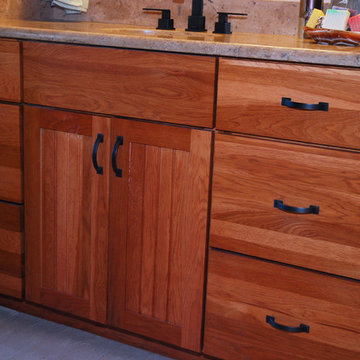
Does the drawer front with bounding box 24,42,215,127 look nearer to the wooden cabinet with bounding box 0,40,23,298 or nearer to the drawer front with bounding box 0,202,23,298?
the wooden cabinet with bounding box 0,40,23,298

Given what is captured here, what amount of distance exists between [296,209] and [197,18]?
0.84 meters

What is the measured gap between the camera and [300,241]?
1410 millimetres

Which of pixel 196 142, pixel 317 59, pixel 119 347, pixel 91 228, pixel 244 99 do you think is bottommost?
pixel 119 347

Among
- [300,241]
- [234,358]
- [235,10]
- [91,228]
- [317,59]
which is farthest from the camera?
[235,10]

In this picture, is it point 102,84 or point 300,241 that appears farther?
point 102,84

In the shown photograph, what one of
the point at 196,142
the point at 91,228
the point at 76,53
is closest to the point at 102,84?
the point at 76,53

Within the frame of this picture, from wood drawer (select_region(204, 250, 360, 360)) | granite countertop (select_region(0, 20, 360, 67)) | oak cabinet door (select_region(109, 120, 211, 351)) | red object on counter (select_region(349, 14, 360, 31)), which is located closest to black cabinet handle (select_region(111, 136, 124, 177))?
oak cabinet door (select_region(109, 120, 211, 351))

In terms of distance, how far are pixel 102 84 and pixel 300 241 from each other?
65 centimetres

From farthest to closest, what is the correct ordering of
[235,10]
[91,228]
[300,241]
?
[235,10], [91,228], [300,241]

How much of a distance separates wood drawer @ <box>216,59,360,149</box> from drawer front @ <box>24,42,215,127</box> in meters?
0.05

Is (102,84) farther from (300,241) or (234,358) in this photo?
(234,358)

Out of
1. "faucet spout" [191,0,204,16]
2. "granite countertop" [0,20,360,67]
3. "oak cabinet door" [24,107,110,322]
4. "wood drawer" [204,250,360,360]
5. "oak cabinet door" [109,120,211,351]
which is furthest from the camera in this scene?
"faucet spout" [191,0,204,16]

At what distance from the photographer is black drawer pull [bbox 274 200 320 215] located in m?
1.38

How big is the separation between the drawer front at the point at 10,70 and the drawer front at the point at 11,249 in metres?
0.34
